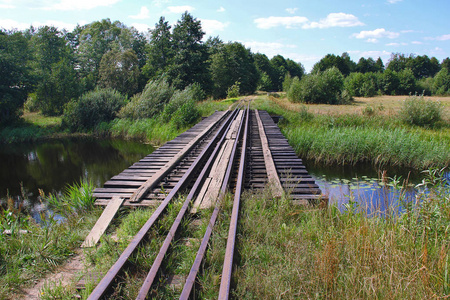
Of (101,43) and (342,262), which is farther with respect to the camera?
(101,43)

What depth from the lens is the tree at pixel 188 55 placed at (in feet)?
114

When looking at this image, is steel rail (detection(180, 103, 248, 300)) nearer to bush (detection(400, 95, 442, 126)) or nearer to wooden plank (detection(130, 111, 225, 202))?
wooden plank (detection(130, 111, 225, 202))

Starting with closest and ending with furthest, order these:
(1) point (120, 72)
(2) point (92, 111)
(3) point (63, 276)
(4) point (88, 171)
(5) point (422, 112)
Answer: (3) point (63, 276), (4) point (88, 171), (5) point (422, 112), (2) point (92, 111), (1) point (120, 72)

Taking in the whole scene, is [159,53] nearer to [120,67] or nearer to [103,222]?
[120,67]

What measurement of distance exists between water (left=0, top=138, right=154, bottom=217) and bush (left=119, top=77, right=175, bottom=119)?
2.60 metres

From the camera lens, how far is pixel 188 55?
3534cm

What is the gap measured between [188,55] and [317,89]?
51.4 feet

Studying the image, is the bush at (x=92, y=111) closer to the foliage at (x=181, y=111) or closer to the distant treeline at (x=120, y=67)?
the distant treeline at (x=120, y=67)

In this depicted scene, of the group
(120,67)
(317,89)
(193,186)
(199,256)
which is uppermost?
(120,67)

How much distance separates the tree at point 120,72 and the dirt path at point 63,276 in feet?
117

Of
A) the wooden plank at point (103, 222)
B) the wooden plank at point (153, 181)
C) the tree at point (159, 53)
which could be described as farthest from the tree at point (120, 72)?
the wooden plank at point (103, 222)

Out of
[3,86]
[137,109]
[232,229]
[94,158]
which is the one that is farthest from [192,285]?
[3,86]

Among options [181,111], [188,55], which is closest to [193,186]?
[181,111]

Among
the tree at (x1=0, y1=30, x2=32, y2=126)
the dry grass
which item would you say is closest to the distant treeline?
the tree at (x1=0, y1=30, x2=32, y2=126)
